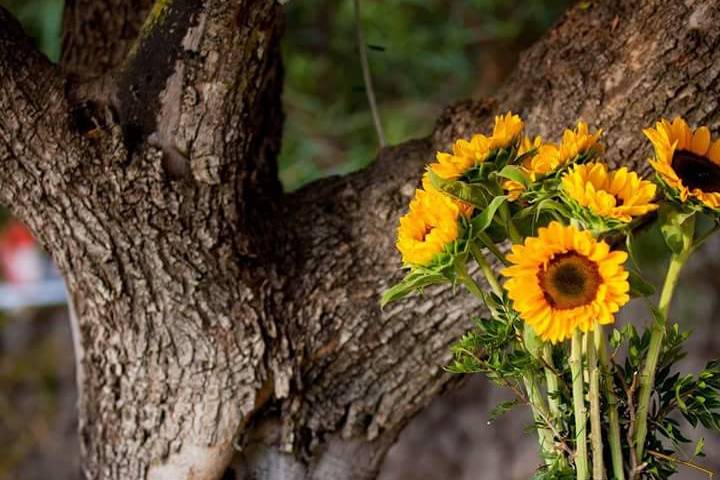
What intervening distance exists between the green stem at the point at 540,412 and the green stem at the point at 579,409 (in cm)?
4

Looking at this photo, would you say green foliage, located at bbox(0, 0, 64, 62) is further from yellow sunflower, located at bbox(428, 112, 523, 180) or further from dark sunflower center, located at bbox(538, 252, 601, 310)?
dark sunflower center, located at bbox(538, 252, 601, 310)

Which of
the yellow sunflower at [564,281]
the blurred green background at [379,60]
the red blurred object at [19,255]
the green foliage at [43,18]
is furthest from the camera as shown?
the red blurred object at [19,255]

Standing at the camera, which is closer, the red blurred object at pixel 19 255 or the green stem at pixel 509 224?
the green stem at pixel 509 224

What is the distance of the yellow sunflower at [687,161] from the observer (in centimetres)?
75

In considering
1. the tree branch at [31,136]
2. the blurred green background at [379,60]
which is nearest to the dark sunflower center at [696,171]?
the tree branch at [31,136]

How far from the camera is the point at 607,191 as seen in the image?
74 centimetres

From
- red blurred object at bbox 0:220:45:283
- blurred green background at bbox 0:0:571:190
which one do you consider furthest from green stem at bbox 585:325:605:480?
red blurred object at bbox 0:220:45:283

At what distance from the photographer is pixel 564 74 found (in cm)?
107

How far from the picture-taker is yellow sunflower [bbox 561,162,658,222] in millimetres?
714

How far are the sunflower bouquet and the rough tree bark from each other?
0.24 m

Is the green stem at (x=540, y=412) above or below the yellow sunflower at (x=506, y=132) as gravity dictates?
below

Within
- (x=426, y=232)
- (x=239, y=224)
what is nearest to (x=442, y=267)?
(x=426, y=232)

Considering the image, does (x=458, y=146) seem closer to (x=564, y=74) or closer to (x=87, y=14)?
(x=564, y=74)

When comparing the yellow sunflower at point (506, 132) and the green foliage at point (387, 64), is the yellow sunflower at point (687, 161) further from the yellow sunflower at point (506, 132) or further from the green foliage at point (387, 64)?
the green foliage at point (387, 64)
